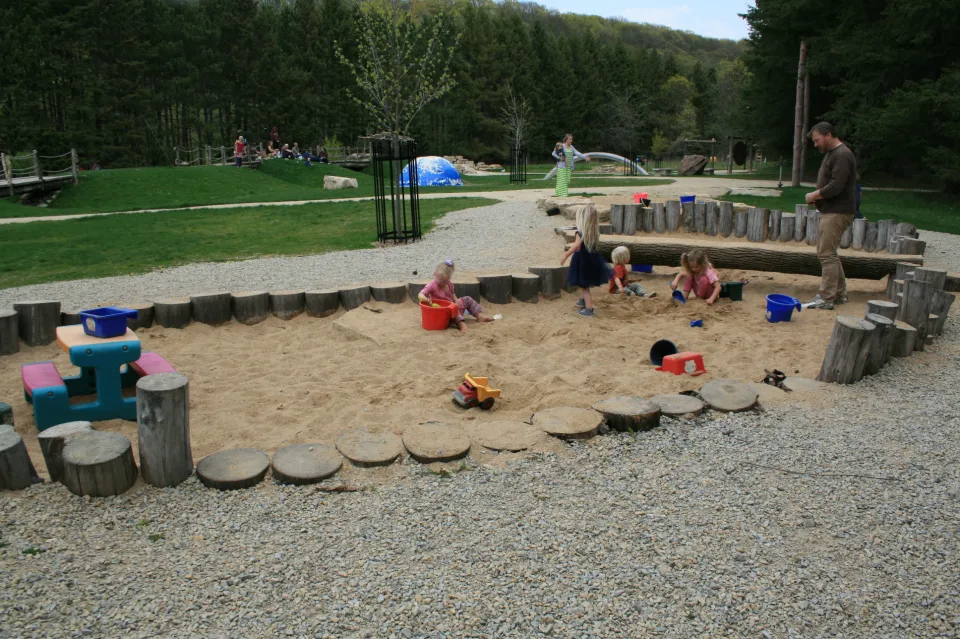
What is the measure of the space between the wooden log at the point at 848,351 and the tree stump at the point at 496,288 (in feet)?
9.84

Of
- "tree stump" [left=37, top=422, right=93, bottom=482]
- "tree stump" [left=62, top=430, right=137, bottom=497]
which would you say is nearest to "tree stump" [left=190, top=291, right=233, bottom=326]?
"tree stump" [left=37, top=422, right=93, bottom=482]

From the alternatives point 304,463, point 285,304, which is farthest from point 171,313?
point 304,463

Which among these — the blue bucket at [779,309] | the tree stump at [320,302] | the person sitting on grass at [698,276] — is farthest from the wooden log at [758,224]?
the tree stump at [320,302]

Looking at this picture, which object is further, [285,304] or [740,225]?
[740,225]

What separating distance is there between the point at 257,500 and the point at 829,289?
18.2 ft

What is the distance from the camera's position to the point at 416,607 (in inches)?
93.1

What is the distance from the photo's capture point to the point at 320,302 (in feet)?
20.6

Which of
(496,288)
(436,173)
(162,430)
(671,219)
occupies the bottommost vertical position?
(162,430)

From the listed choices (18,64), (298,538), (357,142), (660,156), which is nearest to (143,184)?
(18,64)

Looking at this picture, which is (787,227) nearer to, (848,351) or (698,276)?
(698,276)

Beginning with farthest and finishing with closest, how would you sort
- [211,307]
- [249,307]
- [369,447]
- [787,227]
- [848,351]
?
[787,227] < [249,307] < [211,307] < [848,351] < [369,447]

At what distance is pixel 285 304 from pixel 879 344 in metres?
4.68

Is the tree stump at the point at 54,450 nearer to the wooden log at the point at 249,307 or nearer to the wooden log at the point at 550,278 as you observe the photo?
the wooden log at the point at 249,307

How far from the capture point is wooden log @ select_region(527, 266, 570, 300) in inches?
274
